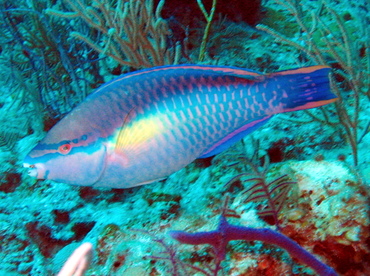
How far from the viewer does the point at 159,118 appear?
1.63m

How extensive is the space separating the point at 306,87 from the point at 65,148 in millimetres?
1390

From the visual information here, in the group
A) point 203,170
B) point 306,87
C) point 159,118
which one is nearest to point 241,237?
point 159,118

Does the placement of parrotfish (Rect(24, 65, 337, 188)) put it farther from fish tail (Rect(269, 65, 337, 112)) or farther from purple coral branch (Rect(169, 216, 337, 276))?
purple coral branch (Rect(169, 216, 337, 276))

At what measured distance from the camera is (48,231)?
9.84ft

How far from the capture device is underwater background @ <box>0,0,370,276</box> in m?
1.76

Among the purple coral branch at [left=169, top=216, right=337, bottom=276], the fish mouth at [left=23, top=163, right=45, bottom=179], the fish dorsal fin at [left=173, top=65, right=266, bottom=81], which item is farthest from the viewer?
the fish dorsal fin at [left=173, top=65, right=266, bottom=81]

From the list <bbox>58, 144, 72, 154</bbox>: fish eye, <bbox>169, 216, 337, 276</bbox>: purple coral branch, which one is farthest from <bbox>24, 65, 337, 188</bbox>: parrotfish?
<bbox>169, 216, 337, 276</bbox>: purple coral branch

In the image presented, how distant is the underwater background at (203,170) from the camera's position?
69.3 inches

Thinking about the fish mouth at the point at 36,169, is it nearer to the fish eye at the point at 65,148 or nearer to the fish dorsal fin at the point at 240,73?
the fish eye at the point at 65,148

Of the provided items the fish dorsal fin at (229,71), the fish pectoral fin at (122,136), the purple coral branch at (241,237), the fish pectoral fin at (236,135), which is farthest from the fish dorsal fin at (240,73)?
the purple coral branch at (241,237)

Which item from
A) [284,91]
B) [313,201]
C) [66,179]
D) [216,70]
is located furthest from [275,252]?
[66,179]

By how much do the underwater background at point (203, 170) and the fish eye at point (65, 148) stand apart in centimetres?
75

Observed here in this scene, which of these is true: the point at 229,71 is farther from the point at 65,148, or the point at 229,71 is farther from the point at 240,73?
the point at 65,148

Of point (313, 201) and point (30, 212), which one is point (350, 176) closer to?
point (313, 201)
